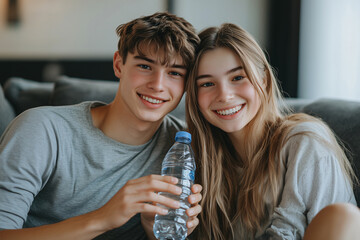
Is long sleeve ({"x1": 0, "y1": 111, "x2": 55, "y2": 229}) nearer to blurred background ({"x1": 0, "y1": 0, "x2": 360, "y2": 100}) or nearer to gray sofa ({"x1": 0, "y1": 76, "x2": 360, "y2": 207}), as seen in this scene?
gray sofa ({"x1": 0, "y1": 76, "x2": 360, "y2": 207})

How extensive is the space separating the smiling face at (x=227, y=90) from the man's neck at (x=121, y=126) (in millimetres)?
324

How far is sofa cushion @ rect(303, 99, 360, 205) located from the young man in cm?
82

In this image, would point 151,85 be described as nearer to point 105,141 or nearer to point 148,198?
point 105,141

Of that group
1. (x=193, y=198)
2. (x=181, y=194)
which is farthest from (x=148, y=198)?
(x=181, y=194)

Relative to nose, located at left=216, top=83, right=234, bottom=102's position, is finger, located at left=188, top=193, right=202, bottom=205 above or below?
below

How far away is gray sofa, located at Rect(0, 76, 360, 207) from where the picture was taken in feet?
6.05

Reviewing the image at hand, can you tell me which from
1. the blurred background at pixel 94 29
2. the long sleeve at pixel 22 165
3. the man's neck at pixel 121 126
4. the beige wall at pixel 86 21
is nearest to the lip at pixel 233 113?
the man's neck at pixel 121 126

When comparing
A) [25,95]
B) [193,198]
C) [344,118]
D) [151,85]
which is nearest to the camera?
[193,198]


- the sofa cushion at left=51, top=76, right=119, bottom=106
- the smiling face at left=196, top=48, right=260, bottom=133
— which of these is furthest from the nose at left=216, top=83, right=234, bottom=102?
the sofa cushion at left=51, top=76, right=119, bottom=106

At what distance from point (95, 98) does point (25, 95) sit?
49 cm

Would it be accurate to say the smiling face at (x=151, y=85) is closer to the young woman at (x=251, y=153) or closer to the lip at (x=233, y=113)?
the young woman at (x=251, y=153)

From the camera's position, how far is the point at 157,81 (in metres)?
1.63

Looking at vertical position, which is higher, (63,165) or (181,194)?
(63,165)

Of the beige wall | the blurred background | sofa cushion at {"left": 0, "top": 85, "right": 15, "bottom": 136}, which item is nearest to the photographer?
sofa cushion at {"left": 0, "top": 85, "right": 15, "bottom": 136}
